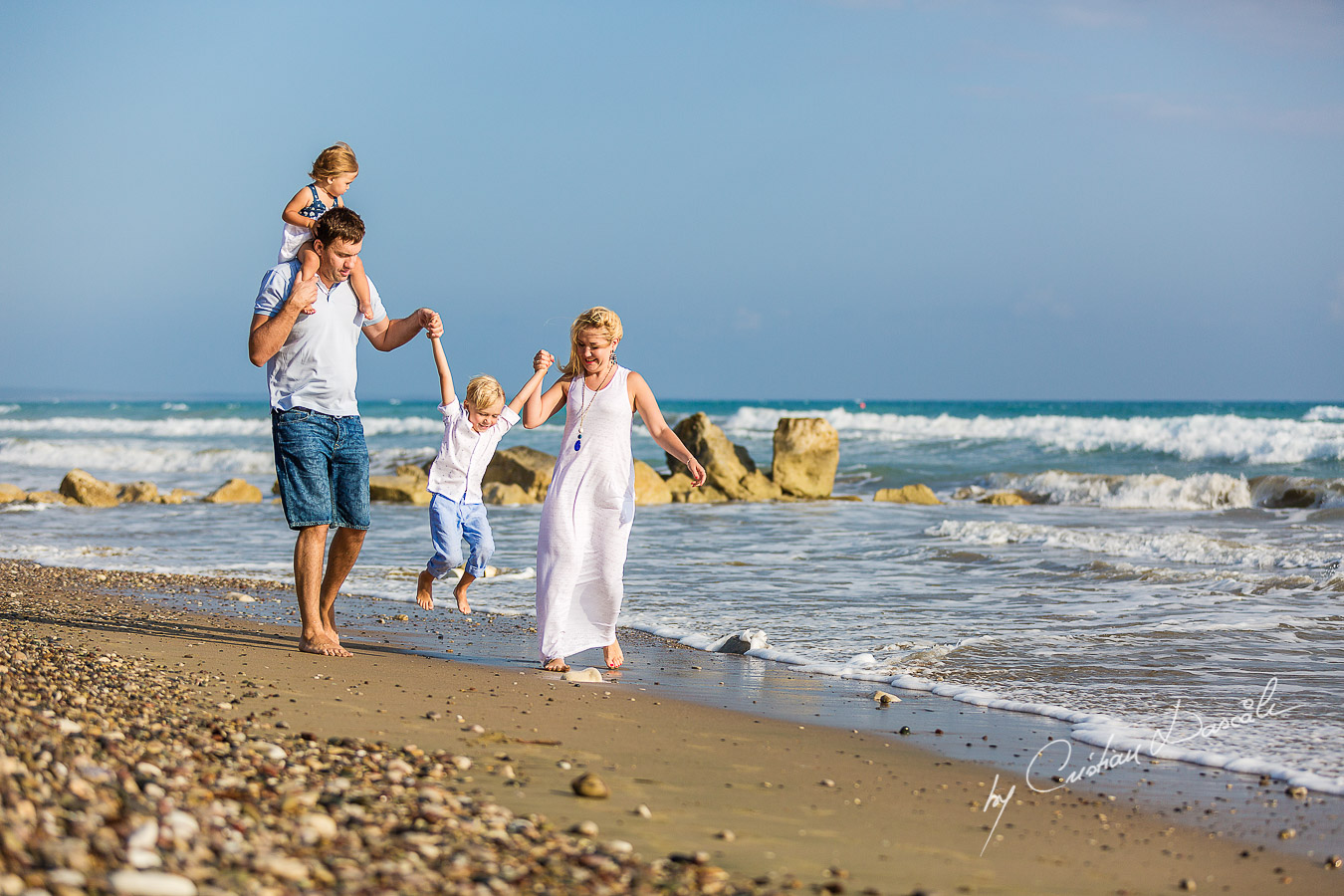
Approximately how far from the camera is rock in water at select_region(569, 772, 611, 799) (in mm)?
3348

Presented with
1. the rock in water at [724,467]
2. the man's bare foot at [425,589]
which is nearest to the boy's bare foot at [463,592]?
the man's bare foot at [425,589]

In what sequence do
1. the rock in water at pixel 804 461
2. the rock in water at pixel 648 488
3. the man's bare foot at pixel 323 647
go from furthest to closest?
1. the rock in water at pixel 804 461
2. the rock in water at pixel 648 488
3. the man's bare foot at pixel 323 647

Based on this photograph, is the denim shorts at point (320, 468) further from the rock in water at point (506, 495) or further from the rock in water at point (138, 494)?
the rock in water at point (138, 494)

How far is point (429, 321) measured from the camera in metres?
5.53

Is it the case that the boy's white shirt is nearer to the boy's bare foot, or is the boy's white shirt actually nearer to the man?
the boy's bare foot

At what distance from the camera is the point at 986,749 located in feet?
14.2

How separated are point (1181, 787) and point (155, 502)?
1704 cm

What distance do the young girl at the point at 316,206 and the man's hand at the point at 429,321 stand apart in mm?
282

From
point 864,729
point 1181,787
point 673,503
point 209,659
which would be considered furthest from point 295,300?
point 673,503

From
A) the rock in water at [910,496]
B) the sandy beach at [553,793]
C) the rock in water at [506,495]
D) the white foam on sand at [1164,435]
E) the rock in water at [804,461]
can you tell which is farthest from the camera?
the white foam on sand at [1164,435]

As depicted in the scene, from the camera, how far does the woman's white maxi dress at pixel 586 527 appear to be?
5.40 m

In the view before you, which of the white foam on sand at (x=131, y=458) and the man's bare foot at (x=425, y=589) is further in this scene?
the white foam on sand at (x=131, y=458)

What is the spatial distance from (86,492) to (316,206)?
14.1 meters

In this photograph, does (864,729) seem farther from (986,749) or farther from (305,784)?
(305,784)
